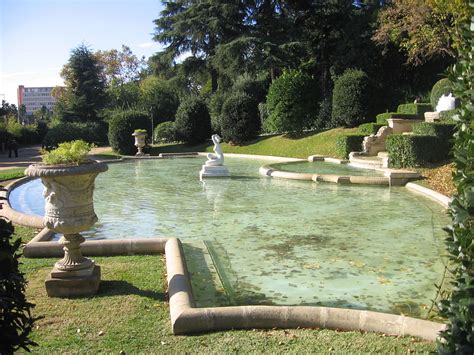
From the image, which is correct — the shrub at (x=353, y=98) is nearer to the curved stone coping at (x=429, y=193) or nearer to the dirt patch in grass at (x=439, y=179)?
the dirt patch in grass at (x=439, y=179)

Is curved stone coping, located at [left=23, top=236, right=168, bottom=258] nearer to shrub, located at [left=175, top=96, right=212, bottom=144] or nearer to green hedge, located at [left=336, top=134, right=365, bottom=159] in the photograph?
green hedge, located at [left=336, top=134, right=365, bottom=159]

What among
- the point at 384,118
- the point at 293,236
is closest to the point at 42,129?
the point at 384,118

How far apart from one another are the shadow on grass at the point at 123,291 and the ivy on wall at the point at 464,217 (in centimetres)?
316

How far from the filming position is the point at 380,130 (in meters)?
18.4

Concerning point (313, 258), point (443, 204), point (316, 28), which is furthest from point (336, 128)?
point (313, 258)

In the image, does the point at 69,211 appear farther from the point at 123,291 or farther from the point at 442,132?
the point at 442,132

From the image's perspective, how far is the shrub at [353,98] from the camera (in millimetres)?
21609

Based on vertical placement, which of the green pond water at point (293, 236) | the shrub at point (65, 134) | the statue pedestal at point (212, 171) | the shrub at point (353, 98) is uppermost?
the shrub at point (353, 98)

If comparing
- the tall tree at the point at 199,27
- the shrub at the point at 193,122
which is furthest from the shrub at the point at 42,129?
the shrub at the point at 193,122

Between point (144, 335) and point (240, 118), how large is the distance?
2240 cm

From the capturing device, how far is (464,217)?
222cm

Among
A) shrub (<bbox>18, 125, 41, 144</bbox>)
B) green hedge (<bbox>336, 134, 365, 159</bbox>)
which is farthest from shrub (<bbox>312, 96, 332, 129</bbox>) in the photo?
shrub (<bbox>18, 125, 41, 144</bbox>)

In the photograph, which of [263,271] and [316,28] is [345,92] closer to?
[316,28]

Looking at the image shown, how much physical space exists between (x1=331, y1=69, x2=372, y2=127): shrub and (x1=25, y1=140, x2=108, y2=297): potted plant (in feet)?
60.6
